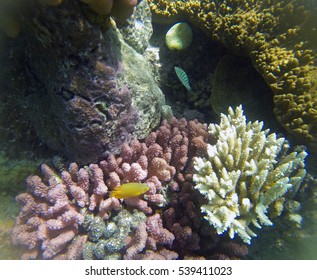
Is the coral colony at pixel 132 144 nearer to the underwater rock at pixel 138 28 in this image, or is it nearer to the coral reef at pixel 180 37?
the underwater rock at pixel 138 28

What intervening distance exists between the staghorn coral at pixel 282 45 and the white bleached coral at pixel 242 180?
0.48 m

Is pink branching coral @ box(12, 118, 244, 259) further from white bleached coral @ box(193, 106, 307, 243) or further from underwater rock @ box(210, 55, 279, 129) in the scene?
underwater rock @ box(210, 55, 279, 129)

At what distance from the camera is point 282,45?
3.53m

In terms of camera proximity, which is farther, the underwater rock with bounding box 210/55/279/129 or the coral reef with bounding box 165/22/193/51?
the coral reef with bounding box 165/22/193/51

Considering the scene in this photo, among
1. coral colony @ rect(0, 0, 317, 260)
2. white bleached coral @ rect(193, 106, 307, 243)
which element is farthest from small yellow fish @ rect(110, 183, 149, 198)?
white bleached coral @ rect(193, 106, 307, 243)

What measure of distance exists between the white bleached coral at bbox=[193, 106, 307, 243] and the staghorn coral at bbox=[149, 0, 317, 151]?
0.48 m

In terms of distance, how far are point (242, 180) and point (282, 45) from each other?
7.02 feet

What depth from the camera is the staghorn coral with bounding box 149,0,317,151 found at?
325cm

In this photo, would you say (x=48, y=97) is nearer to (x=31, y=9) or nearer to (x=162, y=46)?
(x=31, y=9)

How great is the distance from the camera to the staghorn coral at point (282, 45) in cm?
325

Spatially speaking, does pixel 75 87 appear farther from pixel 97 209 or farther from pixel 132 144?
pixel 97 209

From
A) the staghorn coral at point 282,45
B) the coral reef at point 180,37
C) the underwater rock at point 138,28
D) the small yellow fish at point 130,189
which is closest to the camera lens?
the small yellow fish at point 130,189

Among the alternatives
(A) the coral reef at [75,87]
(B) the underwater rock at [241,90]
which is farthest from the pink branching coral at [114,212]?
(B) the underwater rock at [241,90]

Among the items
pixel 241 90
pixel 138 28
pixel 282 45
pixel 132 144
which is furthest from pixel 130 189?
pixel 282 45
